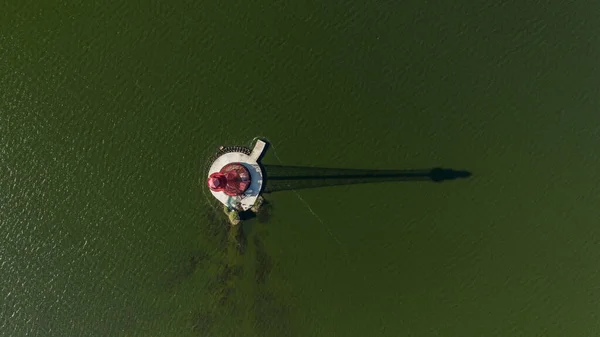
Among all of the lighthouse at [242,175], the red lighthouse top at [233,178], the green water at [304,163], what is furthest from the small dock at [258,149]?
the red lighthouse top at [233,178]

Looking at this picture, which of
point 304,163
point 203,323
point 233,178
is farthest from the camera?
point 203,323

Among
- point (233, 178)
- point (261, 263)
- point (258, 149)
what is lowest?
point (261, 263)

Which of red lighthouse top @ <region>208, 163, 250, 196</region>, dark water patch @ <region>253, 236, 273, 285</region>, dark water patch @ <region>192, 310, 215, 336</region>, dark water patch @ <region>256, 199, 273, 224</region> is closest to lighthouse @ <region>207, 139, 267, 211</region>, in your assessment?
red lighthouse top @ <region>208, 163, 250, 196</region>

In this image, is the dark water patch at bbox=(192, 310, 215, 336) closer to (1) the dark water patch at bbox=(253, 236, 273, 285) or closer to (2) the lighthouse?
(1) the dark water patch at bbox=(253, 236, 273, 285)

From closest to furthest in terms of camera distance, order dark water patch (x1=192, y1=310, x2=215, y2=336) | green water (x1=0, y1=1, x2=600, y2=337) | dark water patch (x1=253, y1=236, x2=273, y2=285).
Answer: green water (x1=0, y1=1, x2=600, y2=337), dark water patch (x1=253, y1=236, x2=273, y2=285), dark water patch (x1=192, y1=310, x2=215, y2=336)

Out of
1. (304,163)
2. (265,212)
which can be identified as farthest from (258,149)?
(265,212)

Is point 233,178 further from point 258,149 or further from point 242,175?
point 258,149

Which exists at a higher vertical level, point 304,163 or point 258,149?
point 304,163

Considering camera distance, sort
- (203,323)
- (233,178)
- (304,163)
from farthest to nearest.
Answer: (203,323) → (304,163) → (233,178)
